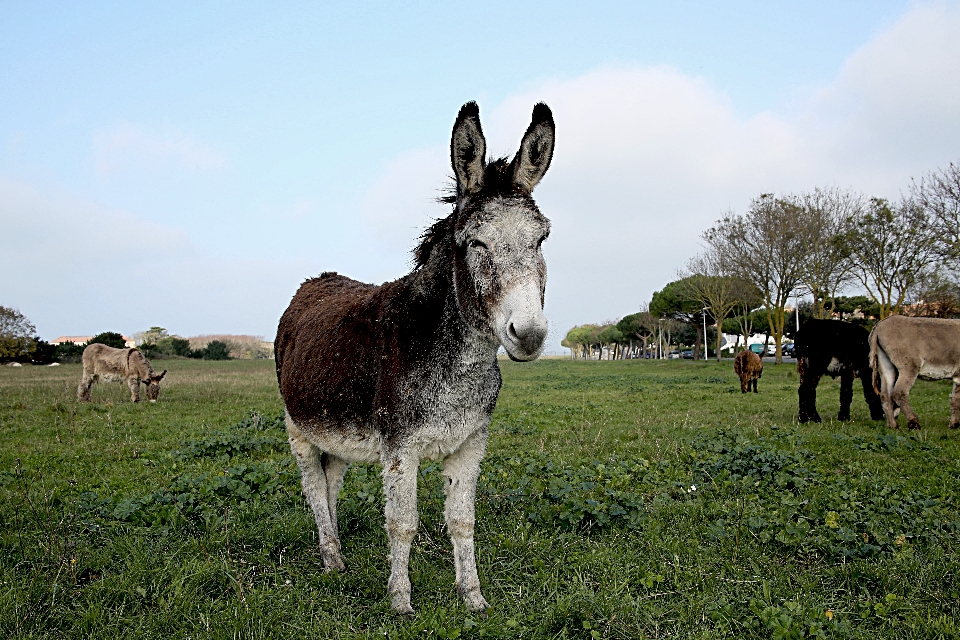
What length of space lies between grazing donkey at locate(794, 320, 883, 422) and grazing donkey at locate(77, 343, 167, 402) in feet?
57.8

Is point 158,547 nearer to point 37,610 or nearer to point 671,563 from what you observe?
point 37,610

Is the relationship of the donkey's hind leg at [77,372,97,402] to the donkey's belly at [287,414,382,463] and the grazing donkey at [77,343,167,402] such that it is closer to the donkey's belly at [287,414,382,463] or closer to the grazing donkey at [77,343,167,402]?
the grazing donkey at [77,343,167,402]

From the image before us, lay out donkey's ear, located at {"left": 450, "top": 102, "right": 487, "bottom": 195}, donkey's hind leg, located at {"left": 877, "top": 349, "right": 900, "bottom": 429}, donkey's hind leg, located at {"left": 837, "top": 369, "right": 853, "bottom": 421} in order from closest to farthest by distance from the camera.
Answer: donkey's ear, located at {"left": 450, "top": 102, "right": 487, "bottom": 195} < donkey's hind leg, located at {"left": 877, "top": 349, "right": 900, "bottom": 429} < donkey's hind leg, located at {"left": 837, "top": 369, "right": 853, "bottom": 421}

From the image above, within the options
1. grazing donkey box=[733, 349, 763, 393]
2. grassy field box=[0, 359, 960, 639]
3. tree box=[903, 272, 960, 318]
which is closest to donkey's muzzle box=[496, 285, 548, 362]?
grassy field box=[0, 359, 960, 639]

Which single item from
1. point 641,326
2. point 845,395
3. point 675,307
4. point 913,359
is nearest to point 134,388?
point 845,395

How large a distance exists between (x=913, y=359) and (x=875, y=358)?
2.10ft

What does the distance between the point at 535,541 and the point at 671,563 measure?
1.12m

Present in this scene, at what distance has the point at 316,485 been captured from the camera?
16.2 feet

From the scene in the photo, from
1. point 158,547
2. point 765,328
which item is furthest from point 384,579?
point 765,328

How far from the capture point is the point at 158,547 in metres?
4.63

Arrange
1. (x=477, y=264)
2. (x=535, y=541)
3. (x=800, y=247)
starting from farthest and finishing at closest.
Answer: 1. (x=800, y=247)
2. (x=535, y=541)
3. (x=477, y=264)

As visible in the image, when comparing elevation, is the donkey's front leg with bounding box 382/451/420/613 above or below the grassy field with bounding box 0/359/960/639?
above

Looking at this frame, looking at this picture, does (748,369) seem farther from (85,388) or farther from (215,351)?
(215,351)

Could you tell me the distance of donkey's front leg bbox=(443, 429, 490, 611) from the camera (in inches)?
152
